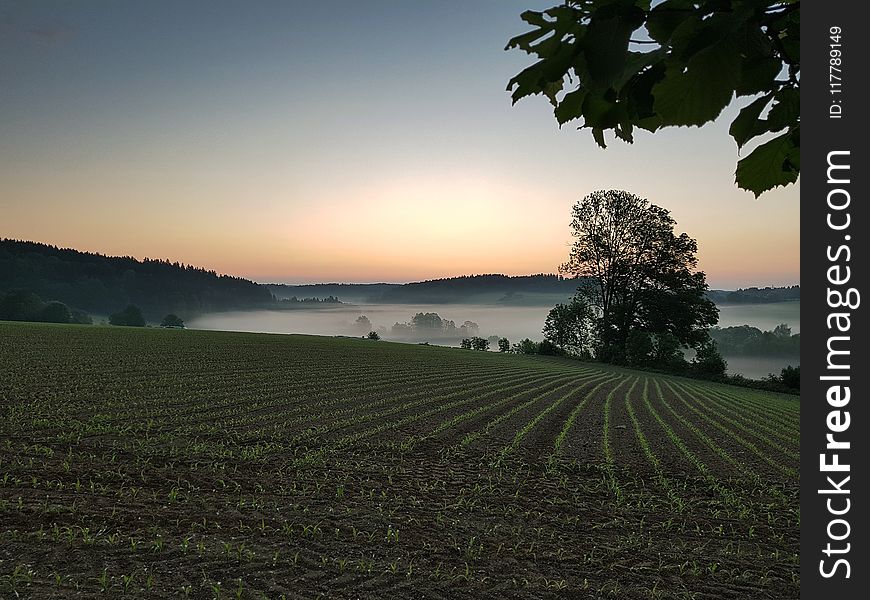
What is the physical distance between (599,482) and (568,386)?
1932cm

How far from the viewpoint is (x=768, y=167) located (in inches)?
75.2

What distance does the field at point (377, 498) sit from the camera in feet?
20.4

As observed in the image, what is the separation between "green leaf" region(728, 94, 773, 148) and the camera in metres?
1.57

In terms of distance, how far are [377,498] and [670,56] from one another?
9177mm

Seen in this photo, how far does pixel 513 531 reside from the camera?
8.11 meters

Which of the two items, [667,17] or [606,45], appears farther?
[667,17]

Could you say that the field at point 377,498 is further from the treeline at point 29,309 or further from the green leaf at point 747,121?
the treeline at point 29,309

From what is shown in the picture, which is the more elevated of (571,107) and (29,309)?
(571,107)

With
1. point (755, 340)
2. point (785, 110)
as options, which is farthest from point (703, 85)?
point (755, 340)

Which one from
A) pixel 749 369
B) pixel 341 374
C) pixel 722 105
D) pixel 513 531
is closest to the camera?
pixel 722 105

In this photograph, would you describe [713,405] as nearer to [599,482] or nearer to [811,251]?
[599,482]

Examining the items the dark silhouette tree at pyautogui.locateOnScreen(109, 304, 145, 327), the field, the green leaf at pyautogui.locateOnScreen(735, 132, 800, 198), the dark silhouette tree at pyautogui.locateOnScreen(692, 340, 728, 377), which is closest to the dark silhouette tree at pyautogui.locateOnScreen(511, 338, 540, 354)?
the dark silhouette tree at pyautogui.locateOnScreen(692, 340, 728, 377)

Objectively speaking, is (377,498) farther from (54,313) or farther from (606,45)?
(54,313)

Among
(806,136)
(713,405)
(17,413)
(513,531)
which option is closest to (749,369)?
(713,405)
